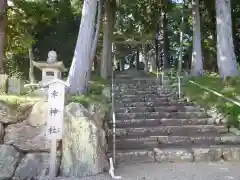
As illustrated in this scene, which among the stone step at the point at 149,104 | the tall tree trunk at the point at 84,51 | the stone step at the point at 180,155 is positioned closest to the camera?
the stone step at the point at 180,155

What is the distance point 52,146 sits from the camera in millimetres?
5301

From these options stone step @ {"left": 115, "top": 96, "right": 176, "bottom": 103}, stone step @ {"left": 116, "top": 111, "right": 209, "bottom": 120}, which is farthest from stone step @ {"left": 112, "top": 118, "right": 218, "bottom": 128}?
stone step @ {"left": 115, "top": 96, "right": 176, "bottom": 103}

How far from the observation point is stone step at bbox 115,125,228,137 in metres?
7.38

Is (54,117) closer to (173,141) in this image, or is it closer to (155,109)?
(173,141)

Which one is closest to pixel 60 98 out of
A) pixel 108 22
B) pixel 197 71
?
pixel 197 71

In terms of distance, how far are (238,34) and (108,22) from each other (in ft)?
30.6

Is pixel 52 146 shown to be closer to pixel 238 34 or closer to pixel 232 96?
pixel 232 96

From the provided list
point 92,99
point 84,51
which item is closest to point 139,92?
point 84,51

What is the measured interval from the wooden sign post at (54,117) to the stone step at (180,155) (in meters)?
1.38

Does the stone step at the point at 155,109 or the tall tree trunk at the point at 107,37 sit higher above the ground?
the tall tree trunk at the point at 107,37

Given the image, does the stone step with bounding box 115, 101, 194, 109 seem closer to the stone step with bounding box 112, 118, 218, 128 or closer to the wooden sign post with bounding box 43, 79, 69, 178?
the stone step with bounding box 112, 118, 218, 128

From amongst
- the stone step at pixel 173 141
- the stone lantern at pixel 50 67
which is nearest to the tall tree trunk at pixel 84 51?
the stone lantern at pixel 50 67

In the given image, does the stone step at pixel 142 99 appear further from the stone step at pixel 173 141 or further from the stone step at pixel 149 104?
the stone step at pixel 173 141

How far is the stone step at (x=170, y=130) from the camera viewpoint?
7379mm
